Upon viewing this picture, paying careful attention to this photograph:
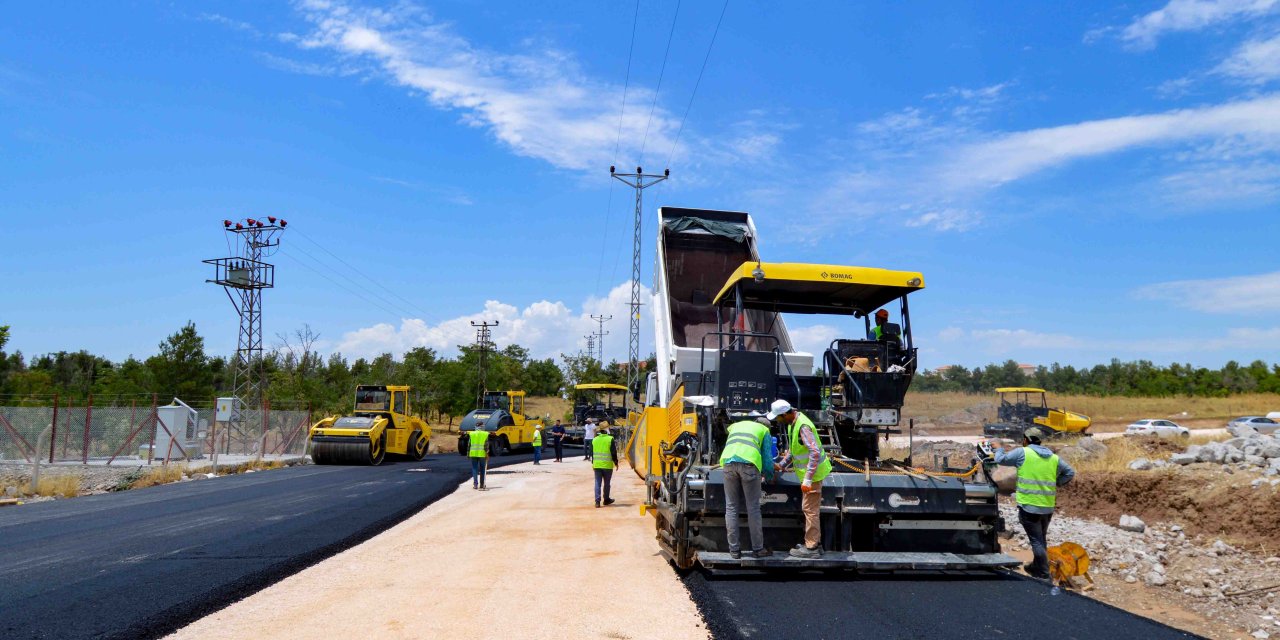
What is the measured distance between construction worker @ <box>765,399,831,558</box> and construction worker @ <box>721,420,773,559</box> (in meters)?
0.22

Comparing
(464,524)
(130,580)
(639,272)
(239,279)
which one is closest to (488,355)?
(239,279)

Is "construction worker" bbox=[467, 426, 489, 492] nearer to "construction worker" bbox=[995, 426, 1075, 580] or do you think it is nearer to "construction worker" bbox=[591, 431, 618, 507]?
"construction worker" bbox=[591, 431, 618, 507]

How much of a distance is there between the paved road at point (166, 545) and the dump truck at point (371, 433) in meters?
4.82

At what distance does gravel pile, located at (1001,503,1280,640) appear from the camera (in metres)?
6.69

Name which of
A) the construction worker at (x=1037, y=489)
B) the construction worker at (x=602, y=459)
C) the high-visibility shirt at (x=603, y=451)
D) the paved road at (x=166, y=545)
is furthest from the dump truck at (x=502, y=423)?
the construction worker at (x=1037, y=489)

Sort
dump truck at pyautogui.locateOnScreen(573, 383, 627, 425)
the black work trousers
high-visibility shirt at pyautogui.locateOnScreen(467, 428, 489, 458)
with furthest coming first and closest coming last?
1. dump truck at pyautogui.locateOnScreen(573, 383, 627, 425)
2. high-visibility shirt at pyautogui.locateOnScreen(467, 428, 489, 458)
3. the black work trousers

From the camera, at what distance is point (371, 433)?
21094 millimetres

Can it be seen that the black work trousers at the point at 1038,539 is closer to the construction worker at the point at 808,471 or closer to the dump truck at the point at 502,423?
the construction worker at the point at 808,471

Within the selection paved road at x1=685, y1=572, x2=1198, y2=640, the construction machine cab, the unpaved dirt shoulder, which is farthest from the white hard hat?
the unpaved dirt shoulder

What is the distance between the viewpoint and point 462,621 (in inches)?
216

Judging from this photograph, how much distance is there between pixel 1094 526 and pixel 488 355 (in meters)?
45.8

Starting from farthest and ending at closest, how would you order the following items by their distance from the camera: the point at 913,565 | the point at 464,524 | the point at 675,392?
the point at 464,524, the point at 675,392, the point at 913,565

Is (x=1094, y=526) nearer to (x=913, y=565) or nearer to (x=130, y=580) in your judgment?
(x=913, y=565)

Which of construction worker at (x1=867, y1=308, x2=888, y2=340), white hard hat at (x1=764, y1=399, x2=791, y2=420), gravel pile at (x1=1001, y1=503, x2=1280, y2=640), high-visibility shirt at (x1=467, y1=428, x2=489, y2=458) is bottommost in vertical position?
gravel pile at (x1=1001, y1=503, x2=1280, y2=640)
